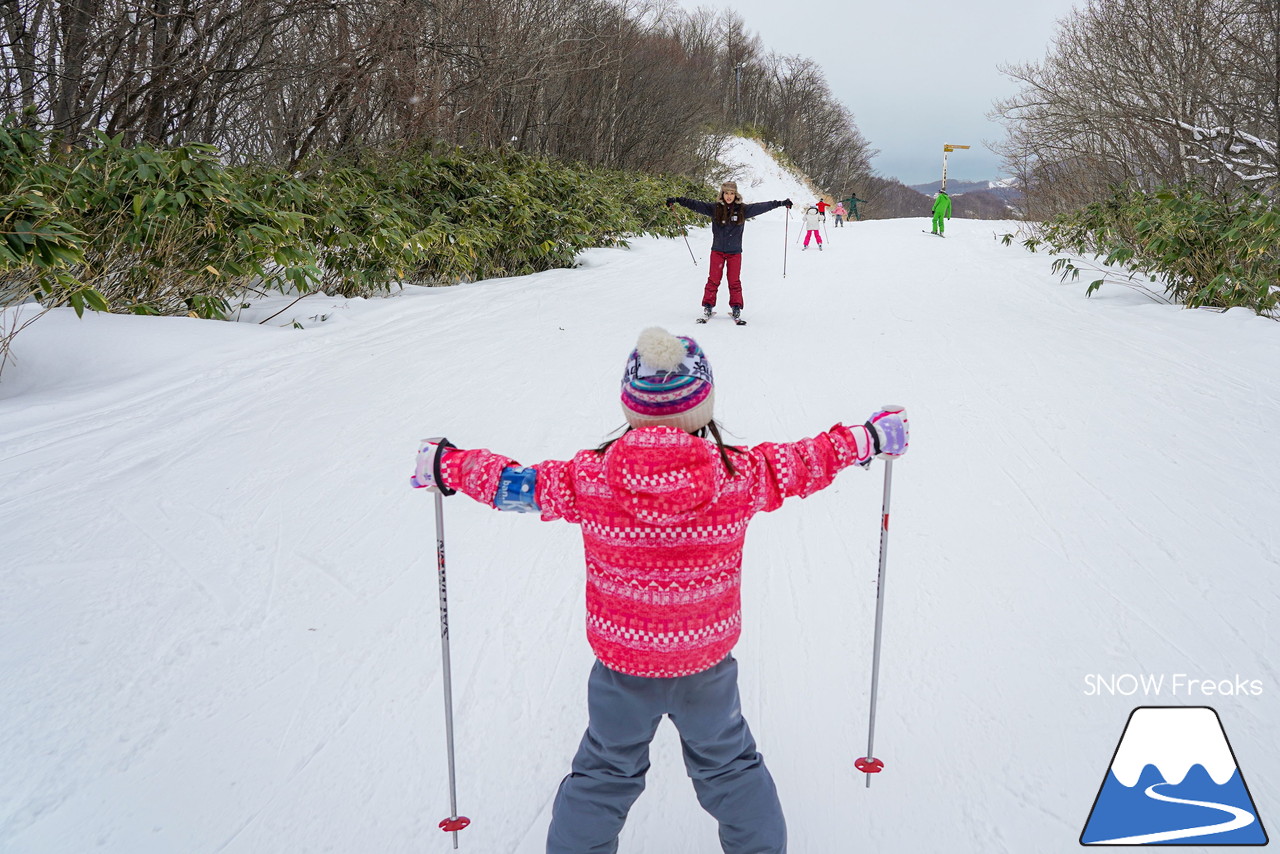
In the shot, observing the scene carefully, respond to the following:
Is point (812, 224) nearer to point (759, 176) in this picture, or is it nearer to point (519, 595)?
point (519, 595)

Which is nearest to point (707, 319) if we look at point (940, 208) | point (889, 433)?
point (889, 433)

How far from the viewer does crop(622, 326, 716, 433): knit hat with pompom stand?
1567 mm

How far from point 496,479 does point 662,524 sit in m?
0.41

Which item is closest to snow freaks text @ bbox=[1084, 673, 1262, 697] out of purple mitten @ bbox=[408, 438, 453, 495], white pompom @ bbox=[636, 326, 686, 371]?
white pompom @ bbox=[636, 326, 686, 371]

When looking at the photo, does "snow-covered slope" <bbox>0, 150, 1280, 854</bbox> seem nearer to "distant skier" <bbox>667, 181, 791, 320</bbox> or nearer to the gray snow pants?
the gray snow pants

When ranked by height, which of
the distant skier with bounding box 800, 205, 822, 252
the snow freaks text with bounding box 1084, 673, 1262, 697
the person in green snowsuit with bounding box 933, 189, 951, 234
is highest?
the person in green snowsuit with bounding box 933, 189, 951, 234

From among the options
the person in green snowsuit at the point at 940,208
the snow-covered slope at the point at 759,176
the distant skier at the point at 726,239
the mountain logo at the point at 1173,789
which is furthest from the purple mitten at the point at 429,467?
the snow-covered slope at the point at 759,176

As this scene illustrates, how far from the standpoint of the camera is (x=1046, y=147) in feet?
46.8

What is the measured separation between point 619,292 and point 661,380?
8079 millimetres

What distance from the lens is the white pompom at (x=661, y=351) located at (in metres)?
1.55

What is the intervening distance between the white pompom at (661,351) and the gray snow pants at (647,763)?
0.68 meters

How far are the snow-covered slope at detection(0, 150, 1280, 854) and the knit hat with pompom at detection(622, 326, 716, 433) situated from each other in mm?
1127

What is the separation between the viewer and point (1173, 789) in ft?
6.79

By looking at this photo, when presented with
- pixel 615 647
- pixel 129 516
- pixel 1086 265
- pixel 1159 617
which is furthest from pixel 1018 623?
pixel 1086 265
